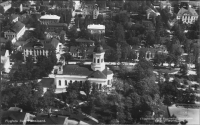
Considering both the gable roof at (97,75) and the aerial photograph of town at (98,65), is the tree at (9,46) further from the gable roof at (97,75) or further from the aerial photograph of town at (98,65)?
the gable roof at (97,75)

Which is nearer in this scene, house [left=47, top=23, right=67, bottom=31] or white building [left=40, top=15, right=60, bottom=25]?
house [left=47, top=23, right=67, bottom=31]

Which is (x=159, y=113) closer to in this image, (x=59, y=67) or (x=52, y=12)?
(x=59, y=67)

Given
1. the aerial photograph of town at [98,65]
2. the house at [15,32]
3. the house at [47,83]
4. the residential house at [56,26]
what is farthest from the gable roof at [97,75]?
the residential house at [56,26]

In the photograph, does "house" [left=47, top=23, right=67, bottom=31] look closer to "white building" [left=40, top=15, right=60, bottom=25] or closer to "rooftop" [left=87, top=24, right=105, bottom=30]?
"white building" [left=40, top=15, right=60, bottom=25]

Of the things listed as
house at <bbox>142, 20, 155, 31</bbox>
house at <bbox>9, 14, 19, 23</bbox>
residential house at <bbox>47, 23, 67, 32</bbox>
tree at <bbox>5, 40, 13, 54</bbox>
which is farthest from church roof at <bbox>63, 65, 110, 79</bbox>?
house at <bbox>9, 14, 19, 23</bbox>

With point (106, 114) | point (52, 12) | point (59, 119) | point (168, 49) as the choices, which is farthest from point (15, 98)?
point (52, 12)

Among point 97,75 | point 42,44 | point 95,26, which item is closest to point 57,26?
point 95,26
